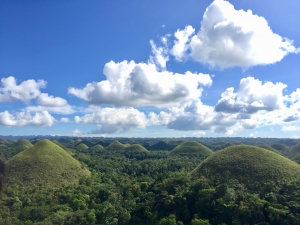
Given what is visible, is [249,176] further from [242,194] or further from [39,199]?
[39,199]

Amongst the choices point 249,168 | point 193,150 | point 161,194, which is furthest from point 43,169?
point 193,150

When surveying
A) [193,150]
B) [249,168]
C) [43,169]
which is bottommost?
[193,150]

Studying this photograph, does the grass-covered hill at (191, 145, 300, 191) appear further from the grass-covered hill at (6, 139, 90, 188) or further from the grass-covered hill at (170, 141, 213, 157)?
the grass-covered hill at (170, 141, 213, 157)

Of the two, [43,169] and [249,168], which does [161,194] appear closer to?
[249,168]

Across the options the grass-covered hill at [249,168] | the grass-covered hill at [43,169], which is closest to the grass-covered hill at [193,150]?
the grass-covered hill at [249,168]

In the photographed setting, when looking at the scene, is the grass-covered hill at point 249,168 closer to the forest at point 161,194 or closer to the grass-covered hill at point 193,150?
the forest at point 161,194

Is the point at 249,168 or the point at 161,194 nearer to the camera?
the point at 161,194
